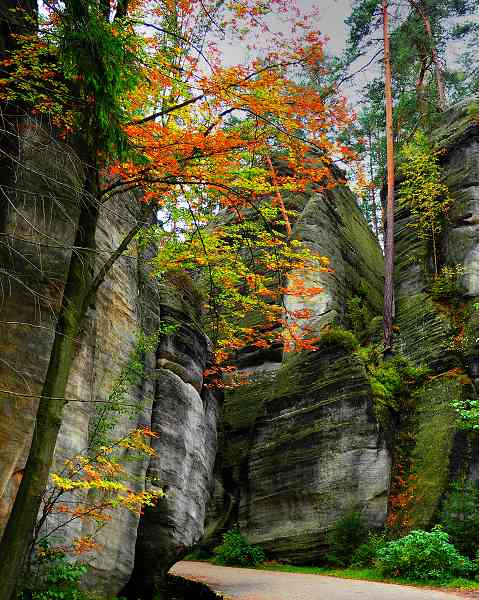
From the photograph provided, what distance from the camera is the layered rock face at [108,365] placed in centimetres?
698

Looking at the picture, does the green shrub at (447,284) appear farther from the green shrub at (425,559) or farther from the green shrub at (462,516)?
the green shrub at (425,559)

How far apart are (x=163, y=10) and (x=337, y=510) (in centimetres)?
1112

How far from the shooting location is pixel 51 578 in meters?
6.74

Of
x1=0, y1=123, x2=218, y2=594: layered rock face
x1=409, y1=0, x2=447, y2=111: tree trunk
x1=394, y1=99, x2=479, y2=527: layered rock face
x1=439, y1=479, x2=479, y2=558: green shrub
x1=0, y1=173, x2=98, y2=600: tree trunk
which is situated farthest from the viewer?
x1=409, y1=0, x2=447, y2=111: tree trunk

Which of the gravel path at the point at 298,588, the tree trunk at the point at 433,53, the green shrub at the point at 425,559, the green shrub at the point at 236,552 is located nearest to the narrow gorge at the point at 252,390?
the green shrub at the point at 236,552

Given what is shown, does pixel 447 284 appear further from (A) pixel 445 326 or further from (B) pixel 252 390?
(B) pixel 252 390

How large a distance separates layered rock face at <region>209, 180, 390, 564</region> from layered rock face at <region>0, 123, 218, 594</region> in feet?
7.28

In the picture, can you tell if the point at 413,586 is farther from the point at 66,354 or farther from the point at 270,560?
the point at 66,354

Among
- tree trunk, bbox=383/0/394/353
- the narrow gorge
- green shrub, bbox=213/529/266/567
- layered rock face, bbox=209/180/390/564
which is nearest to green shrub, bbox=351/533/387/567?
layered rock face, bbox=209/180/390/564

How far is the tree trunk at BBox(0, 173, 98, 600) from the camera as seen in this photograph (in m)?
5.42

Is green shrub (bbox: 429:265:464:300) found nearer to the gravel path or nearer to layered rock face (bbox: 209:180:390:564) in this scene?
layered rock face (bbox: 209:180:390:564)

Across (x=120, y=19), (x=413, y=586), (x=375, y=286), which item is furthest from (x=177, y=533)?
(x=375, y=286)

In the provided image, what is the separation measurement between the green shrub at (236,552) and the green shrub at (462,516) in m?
4.74

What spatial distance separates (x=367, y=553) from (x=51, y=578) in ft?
24.2
